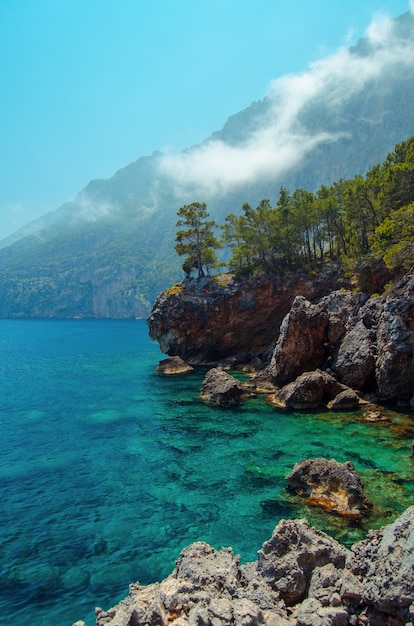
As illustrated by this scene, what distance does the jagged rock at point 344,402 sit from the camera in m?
41.8

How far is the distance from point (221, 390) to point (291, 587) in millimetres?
34590

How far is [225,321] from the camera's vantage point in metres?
74.9

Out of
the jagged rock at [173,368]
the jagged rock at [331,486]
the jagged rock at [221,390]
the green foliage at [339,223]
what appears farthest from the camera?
the jagged rock at [173,368]

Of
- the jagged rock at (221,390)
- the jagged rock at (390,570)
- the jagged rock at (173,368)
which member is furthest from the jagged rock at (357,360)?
the jagged rock at (390,570)

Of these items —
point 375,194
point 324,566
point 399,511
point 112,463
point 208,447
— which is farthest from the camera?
point 375,194

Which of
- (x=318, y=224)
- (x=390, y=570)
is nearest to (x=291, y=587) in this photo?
(x=390, y=570)

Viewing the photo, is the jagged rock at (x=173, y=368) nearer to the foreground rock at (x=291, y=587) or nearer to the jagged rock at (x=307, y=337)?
the jagged rock at (x=307, y=337)

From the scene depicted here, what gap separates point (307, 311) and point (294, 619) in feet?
145

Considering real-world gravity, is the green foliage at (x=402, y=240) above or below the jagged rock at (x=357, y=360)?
above

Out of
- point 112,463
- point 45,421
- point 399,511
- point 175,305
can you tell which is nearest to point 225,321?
point 175,305

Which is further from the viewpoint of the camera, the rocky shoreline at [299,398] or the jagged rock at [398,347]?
the jagged rock at [398,347]

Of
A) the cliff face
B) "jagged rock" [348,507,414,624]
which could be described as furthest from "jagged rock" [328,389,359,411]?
"jagged rock" [348,507,414,624]

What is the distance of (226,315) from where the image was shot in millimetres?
74875

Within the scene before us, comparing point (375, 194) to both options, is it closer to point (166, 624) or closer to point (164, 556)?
point (164, 556)
